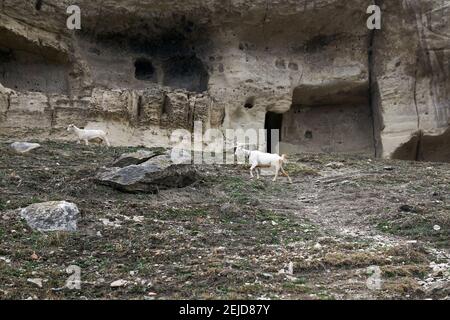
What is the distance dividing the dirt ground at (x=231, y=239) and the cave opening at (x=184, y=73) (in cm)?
891

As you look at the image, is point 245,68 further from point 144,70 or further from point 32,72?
point 32,72

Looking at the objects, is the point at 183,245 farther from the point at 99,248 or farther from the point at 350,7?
the point at 350,7

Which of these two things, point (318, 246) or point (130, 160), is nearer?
point (318, 246)

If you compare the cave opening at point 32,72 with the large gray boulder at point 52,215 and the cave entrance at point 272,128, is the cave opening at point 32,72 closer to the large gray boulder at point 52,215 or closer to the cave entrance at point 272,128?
the cave entrance at point 272,128

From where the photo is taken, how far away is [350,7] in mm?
19922

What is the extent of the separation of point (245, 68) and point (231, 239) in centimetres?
1294

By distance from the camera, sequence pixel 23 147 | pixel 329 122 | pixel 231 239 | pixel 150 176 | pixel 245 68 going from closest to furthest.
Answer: pixel 231 239 < pixel 150 176 < pixel 23 147 < pixel 245 68 < pixel 329 122

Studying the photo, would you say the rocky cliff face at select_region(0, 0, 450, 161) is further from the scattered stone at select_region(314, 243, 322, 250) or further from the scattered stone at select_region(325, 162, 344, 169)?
the scattered stone at select_region(314, 243, 322, 250)

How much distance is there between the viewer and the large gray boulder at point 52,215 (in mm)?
8406

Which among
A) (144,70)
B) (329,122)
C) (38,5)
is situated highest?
(38,5)

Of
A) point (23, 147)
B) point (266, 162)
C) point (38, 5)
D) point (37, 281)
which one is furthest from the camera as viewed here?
point (38, 5)

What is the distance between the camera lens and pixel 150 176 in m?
11.0

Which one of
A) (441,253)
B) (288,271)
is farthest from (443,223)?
(288,271)

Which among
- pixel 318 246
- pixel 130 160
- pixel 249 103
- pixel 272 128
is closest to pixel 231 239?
pixel 318 246
